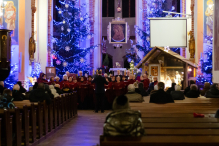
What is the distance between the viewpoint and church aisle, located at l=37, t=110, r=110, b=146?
6.22 m

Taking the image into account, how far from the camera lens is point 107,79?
13.0 m

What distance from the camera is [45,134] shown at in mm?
6680

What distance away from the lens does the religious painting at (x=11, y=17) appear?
1351 cm

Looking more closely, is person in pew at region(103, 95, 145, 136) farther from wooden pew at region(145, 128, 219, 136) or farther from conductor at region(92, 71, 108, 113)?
conductor at region(92, 71, 108, 113)

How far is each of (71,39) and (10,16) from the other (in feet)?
23.1

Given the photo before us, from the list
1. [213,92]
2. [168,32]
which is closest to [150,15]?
[168,32]

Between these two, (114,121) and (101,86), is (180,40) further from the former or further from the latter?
(114,121)

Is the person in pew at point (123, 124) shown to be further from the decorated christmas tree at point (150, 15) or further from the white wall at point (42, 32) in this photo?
the decorated christmas tree at point (150, 15)

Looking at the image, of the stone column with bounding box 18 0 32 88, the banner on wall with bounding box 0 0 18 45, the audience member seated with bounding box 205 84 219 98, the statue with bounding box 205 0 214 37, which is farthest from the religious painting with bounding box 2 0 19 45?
the statue with bounding box 205 0 214 37

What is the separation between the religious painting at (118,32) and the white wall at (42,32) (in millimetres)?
6700

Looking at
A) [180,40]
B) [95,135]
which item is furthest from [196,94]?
[180,40]

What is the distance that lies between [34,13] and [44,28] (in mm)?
1239

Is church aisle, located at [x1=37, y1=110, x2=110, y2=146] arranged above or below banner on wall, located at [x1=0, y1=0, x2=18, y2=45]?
below

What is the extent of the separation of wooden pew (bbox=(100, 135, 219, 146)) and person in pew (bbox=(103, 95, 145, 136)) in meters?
0.12
